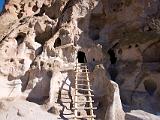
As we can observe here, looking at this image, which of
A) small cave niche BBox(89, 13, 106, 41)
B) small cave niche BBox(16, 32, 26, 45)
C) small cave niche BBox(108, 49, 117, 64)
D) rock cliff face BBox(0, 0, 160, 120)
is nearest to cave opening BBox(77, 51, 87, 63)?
rock cliff face BBox(0, 0, 160, 120)

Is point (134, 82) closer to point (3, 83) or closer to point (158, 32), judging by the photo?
point (158, 32)

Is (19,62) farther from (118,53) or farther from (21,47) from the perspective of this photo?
(118,53)

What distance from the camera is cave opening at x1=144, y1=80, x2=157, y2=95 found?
46.0ft

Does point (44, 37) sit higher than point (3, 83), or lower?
higher

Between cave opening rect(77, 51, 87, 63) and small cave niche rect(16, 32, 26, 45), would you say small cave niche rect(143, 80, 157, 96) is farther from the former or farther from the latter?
small cave niche rect(16, 32, 26, 45)

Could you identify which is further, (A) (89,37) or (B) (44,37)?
(B) (44,37)

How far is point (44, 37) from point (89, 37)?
124 inches

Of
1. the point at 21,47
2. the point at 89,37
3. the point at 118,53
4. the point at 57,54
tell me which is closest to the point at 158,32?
the point at 118,53

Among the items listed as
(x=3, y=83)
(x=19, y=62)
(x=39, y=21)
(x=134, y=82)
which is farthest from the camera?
(x=39, y=21)

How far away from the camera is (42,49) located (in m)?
17.4

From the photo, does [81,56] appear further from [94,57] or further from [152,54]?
[152,54]

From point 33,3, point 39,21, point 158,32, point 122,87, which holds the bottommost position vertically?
point 122,87

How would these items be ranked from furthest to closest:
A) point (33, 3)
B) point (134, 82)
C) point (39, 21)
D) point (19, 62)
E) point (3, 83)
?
point (33, 3) → point (39, 21) → point (19, 62) → point (3, 83) → point (134, 82)

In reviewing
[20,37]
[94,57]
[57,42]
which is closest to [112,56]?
[94,57]
